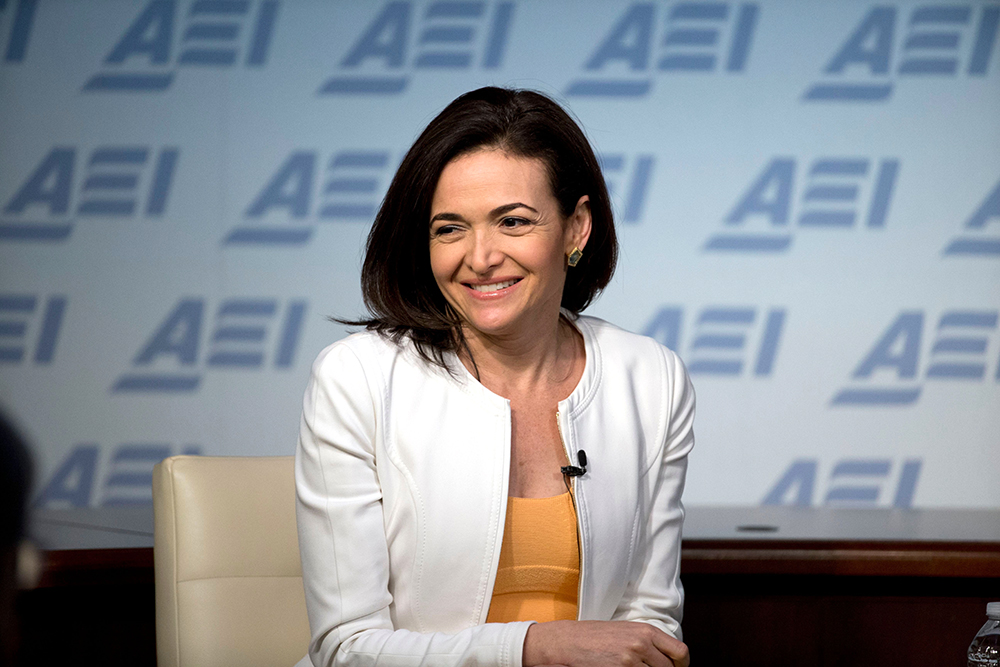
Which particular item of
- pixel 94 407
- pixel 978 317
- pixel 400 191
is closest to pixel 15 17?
pixel 94 407

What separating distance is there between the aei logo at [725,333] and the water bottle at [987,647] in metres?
2.36

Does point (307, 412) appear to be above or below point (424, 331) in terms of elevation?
below

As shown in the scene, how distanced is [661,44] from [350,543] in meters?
3.01

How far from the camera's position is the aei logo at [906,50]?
3.87 meters

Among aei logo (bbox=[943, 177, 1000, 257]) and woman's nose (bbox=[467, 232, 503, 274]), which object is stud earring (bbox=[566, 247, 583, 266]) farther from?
aei logo (bbox=[943, 177, 1000, 257])

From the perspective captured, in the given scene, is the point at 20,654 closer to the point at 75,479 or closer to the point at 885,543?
the point at 885,543

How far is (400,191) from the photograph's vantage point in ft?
4.93

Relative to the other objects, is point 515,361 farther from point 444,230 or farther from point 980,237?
point 980,237

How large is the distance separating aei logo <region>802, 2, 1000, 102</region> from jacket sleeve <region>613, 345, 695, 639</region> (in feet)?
8.59

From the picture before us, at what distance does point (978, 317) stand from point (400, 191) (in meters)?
3.19

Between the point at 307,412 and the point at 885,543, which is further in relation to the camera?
the point at 885,543

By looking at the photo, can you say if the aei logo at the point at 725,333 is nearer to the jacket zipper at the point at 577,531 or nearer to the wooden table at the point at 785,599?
the wooden table at the point at 785,599

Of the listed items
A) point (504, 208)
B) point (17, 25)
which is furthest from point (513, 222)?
point (17, 25)

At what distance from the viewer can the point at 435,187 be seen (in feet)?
4.90
